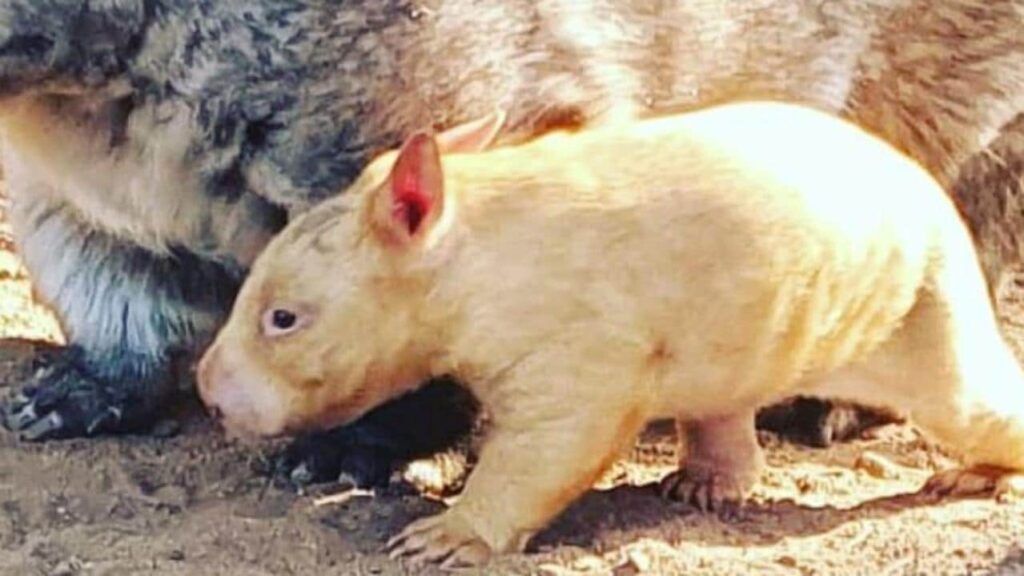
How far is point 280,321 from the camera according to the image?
387 cm

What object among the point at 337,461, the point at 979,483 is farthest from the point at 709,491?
the point at 337,461

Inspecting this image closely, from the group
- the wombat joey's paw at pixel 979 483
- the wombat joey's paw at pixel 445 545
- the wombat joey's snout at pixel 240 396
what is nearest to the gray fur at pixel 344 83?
the wombat joey's snout at pixel 240 396

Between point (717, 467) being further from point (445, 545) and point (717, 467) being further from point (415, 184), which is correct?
point (415, 184)

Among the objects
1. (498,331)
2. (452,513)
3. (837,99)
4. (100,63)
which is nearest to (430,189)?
(498,331)

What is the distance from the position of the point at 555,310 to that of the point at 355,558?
0.48 meters

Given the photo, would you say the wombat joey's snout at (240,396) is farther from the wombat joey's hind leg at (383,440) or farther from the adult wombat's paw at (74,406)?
the adult wombat's paw at (74,406)

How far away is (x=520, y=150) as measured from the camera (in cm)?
402

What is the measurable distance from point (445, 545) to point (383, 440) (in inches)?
26.5

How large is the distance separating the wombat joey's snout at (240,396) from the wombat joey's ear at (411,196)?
28 centimetres

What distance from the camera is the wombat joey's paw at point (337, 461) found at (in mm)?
4434

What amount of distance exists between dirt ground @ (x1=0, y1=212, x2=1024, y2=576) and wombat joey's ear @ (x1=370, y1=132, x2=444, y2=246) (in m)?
0.46

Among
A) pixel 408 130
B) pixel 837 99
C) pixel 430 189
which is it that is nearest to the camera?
pixel 430 189

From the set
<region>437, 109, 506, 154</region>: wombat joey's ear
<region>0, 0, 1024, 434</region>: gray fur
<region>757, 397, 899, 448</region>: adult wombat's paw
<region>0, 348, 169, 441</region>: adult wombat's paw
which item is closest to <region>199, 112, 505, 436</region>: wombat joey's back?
<region>437, 109, 506, 154</region>: wombat joey's ear

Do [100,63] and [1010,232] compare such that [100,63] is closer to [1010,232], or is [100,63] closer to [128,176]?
[128,176]
